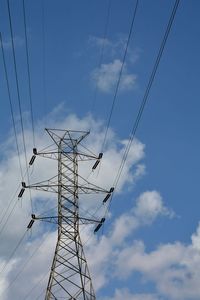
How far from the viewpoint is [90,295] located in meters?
31.9

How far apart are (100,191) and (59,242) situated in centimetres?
→ 539

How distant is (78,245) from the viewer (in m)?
33.9

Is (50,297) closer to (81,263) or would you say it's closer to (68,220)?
(81,263)

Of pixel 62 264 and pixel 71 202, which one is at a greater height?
pixel 71 202

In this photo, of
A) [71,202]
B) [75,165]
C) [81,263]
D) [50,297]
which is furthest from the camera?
[75,165]

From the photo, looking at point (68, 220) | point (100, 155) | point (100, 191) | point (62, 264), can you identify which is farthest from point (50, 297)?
point (100, 155)

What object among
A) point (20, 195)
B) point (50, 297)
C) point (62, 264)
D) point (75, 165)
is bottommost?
point (50, 297)

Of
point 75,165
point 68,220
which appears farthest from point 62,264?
point 75,165

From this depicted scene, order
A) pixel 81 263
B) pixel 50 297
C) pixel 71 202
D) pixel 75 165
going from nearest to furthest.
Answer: pixel 50 297 → pixel 81 263 → pixel 71 202 → pixel 75 165

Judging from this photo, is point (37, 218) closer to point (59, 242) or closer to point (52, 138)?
point (59, 242)

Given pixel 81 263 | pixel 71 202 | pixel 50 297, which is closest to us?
pixel 50 297

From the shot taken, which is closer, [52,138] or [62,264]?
[62,264]

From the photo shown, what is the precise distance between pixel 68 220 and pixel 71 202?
1558 mm

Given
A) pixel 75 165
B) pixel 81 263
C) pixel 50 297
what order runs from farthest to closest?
pixel 75 165 → pixel 81 263 → pixel 50 297
